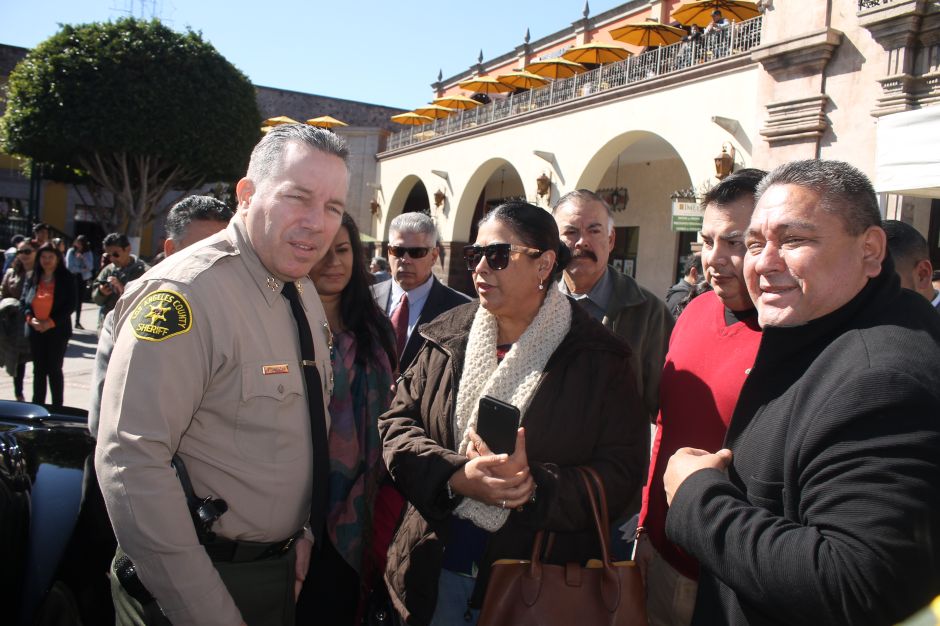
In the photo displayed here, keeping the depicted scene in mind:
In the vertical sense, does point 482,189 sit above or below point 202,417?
above

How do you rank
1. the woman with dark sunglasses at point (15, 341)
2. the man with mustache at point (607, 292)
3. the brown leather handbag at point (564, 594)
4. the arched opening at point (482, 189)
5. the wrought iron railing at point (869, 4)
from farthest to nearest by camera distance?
1. the arched opening at point (482, 189)
2. the wrought iron railing at point (869, 4)
3. the woman with dark sunglasses at point (15, 341)
4. the man with mustache at point (607, 292)
5. the brown leather handbag at point (564, 594)

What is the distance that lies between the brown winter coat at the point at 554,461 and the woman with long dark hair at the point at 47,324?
5951mm

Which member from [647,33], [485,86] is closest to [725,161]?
[647,33]

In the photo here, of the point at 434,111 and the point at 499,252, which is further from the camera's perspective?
the point at 434,111

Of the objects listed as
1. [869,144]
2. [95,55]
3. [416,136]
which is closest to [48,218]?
[95,55]

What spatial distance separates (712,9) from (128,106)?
1797cm

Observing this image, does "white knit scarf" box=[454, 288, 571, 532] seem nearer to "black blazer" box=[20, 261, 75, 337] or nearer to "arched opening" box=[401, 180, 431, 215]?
"black blazer" box=[20, 261, 75, 337]

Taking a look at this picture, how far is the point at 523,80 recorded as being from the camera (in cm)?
2188

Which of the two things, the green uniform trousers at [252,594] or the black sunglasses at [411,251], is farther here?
the black sunglasses at [411,251]

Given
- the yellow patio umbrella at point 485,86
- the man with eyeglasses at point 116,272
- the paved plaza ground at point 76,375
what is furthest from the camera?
the yellow patio umbrella at point 485,86

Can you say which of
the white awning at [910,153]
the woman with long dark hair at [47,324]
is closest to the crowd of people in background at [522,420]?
the white awning at [910,153]

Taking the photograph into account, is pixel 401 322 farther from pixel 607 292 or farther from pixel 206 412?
Result: pixel 206 412

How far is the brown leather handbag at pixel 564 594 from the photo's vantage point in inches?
76.3

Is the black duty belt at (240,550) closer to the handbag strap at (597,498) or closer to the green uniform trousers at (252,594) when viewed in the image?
the green uniform trousers at (252,594)
